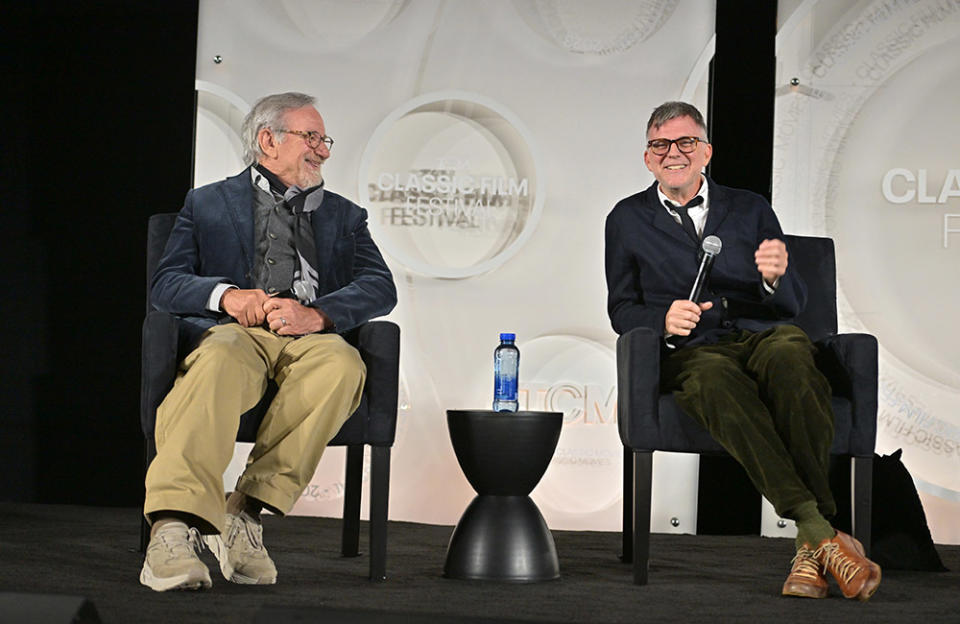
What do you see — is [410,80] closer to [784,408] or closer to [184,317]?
[184,317]

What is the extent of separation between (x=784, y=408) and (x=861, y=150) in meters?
1.82

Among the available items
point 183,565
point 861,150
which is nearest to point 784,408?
point 183,565

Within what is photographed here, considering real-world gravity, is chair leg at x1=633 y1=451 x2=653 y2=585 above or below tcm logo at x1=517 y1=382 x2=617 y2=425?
below

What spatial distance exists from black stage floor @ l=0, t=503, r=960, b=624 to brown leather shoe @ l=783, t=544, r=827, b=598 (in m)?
0.03

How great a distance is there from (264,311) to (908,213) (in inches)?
97.4

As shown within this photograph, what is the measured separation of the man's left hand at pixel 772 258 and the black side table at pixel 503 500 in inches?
25.6

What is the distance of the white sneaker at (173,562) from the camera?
216 cm

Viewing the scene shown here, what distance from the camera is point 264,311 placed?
2650mm

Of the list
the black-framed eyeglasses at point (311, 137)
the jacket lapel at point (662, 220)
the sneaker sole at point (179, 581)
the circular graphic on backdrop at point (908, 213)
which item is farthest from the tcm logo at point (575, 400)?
the sneaker sole at point (179, 581)

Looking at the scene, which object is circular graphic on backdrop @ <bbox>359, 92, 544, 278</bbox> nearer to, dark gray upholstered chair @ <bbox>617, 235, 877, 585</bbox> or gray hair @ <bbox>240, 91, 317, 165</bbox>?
gray hair @ <bbox>240, 91, 317, 165</bbox>

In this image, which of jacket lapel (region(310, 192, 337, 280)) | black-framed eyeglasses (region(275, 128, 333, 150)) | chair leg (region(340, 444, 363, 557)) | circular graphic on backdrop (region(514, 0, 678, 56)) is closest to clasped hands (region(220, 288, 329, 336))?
jacket lapel (region(310, 192, 337, 280))

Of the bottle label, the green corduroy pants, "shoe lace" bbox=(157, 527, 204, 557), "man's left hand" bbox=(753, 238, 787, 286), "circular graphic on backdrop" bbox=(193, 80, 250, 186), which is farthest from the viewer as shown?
"circular graphic on backdrop" bbox=(193, 80, 250, 186)

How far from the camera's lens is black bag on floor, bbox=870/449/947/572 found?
9.75 ft

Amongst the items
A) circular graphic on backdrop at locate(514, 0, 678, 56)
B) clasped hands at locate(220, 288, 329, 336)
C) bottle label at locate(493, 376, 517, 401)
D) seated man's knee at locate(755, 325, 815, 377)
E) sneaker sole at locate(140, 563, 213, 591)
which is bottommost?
sneaker sole at locate(140, 563, 213, 591)
